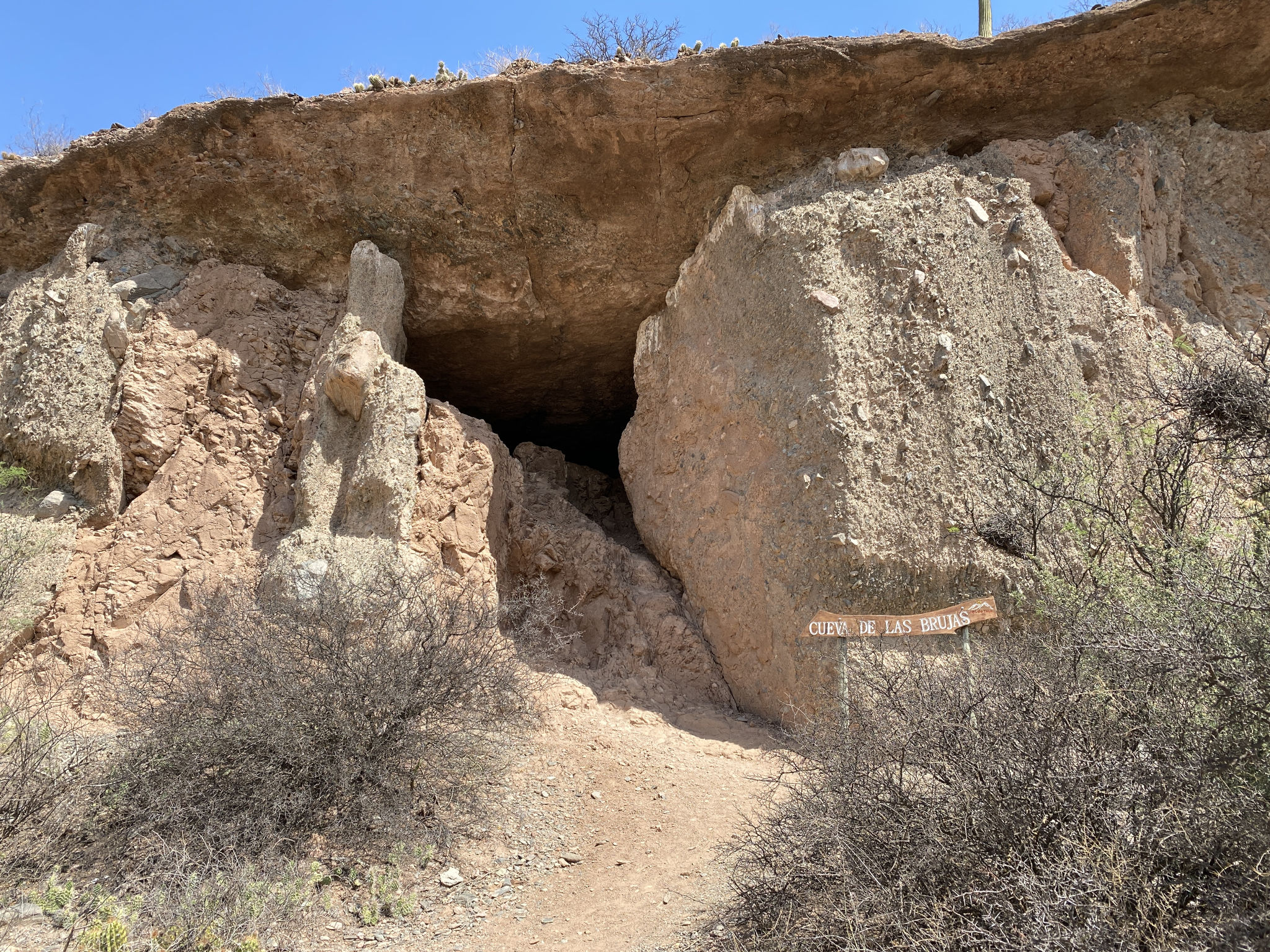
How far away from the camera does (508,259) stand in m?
8.52

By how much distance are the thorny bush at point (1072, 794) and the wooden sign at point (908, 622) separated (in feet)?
4.83

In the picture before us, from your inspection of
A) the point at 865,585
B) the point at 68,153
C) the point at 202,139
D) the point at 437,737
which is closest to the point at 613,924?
the point at 437,737

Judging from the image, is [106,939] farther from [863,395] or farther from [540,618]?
[863,395]

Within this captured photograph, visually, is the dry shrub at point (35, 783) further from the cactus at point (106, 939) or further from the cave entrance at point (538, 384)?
the cave entrance at point (538, 384)

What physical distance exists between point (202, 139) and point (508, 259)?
283 centimetres

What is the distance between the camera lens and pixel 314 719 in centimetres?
494

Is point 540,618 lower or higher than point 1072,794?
higher

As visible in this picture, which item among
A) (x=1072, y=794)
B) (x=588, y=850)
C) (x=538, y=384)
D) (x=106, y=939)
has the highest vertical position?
(x=538, y=384)

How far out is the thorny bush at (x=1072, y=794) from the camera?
284 cm

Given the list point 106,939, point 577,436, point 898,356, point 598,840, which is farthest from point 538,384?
point 106,939

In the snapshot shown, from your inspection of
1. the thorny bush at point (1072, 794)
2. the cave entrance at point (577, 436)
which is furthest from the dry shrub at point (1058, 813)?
the cave entrance at point (577, 436)

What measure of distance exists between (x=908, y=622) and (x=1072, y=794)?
2.89m

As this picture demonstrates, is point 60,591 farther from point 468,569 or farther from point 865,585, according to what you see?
point 865,585

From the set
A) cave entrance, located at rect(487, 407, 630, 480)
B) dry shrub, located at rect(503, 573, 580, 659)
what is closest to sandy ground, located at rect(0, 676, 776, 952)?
dry shrub, located at rect(503, 573, 580, 659)
